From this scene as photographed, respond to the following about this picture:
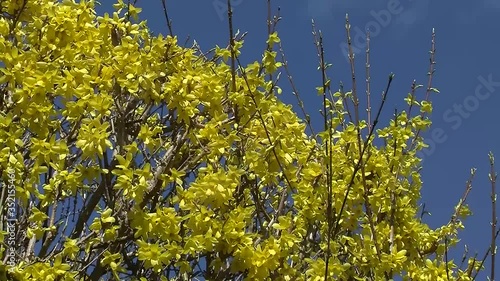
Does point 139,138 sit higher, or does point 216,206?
point 139,138

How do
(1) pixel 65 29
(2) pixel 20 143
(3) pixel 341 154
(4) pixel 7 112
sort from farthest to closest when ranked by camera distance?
(3) pixel 341 154
(1) pixel 65 29
(4) pixel 7 112
(2) pixel 20 143

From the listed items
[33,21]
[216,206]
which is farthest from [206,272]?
[33,21]

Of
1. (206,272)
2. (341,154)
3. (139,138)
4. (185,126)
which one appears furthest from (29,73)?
(341,154)

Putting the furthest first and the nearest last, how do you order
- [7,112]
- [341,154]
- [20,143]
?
[341,154] → [7,112] → [20,143]

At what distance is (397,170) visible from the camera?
4.62 m

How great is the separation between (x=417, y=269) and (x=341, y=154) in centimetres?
80

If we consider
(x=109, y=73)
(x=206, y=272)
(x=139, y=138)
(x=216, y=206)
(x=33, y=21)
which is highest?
(x=33, y=21)

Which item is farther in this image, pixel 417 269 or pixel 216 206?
pixel 417 269

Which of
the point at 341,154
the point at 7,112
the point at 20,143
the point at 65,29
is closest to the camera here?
the point at 20,143

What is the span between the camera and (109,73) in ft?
12.9

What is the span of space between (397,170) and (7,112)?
7.40 feet

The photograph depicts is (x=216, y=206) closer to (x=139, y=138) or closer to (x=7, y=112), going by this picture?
(x=139, y=138)

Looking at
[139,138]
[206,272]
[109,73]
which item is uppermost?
[109,73]

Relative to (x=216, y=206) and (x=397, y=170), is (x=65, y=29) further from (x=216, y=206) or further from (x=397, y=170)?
(x=397, y=170)
